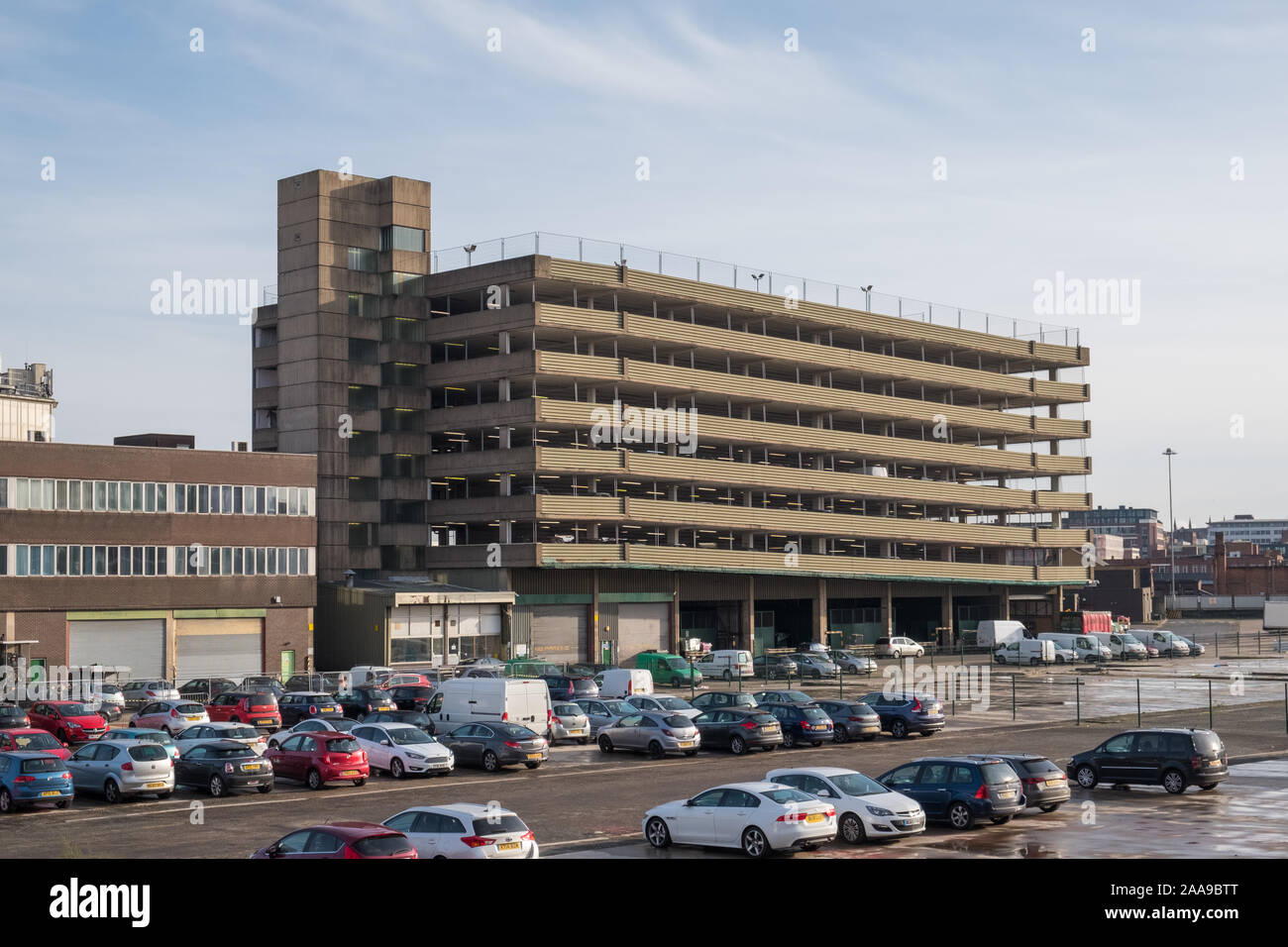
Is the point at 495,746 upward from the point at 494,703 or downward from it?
downward

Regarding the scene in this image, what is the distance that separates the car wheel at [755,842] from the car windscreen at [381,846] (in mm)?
7316

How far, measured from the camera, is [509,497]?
91.4 m

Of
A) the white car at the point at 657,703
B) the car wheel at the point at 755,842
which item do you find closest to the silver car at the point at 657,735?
the white car at the point at 657,703

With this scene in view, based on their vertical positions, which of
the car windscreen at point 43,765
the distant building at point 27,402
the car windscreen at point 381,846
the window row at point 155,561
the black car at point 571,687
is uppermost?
the distant building at point 27,402

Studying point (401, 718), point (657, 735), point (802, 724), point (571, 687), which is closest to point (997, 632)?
point (571, 687)

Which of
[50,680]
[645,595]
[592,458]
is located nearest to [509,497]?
[592,458]

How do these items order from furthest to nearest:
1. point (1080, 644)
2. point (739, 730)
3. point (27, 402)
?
1. point (27, 402)
2. point (1080, 644)
3. point (739, 730)

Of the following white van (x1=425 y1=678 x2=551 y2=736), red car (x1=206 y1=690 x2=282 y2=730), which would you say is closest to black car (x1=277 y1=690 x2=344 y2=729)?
red car (x1=206 y1=690 x2=282 y2=730)

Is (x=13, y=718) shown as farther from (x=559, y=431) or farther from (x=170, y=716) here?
(x=559, y=431)

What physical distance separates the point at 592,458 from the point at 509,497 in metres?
6.08

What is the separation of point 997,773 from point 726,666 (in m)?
48.7

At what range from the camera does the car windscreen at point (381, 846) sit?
62.8 ft

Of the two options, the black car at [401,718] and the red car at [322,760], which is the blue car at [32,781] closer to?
the red car at [322,760]

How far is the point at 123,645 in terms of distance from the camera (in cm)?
7500
